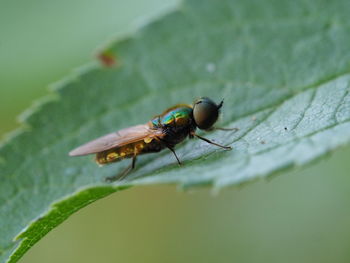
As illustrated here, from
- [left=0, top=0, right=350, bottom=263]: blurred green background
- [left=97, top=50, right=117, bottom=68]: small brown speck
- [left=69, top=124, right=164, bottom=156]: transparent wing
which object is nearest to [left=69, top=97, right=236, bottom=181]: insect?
[left=69, top=124, right=164, bottom=156]: transparent wing

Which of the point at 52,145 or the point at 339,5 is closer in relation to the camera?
the point at 339,5

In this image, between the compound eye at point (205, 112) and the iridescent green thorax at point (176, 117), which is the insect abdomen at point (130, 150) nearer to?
the iridescent green thorax at point (176, 117)

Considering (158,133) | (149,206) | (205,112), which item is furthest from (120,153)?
(149,206)

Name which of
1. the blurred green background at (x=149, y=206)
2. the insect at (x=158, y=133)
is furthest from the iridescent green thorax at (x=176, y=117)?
the blurred green background at (x=149, y=206)

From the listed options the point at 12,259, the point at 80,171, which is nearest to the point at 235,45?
the point at 80,171

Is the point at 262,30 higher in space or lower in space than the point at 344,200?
higher

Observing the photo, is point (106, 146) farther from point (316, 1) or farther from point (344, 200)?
point (344, 200)

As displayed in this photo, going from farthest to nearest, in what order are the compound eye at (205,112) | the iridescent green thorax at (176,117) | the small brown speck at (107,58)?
the small brown speck at (107,58), the iridescent green thorax at (176,117), the compound eye at (205,112)

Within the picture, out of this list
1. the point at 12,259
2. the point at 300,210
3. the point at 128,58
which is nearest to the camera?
the point at 12,259
